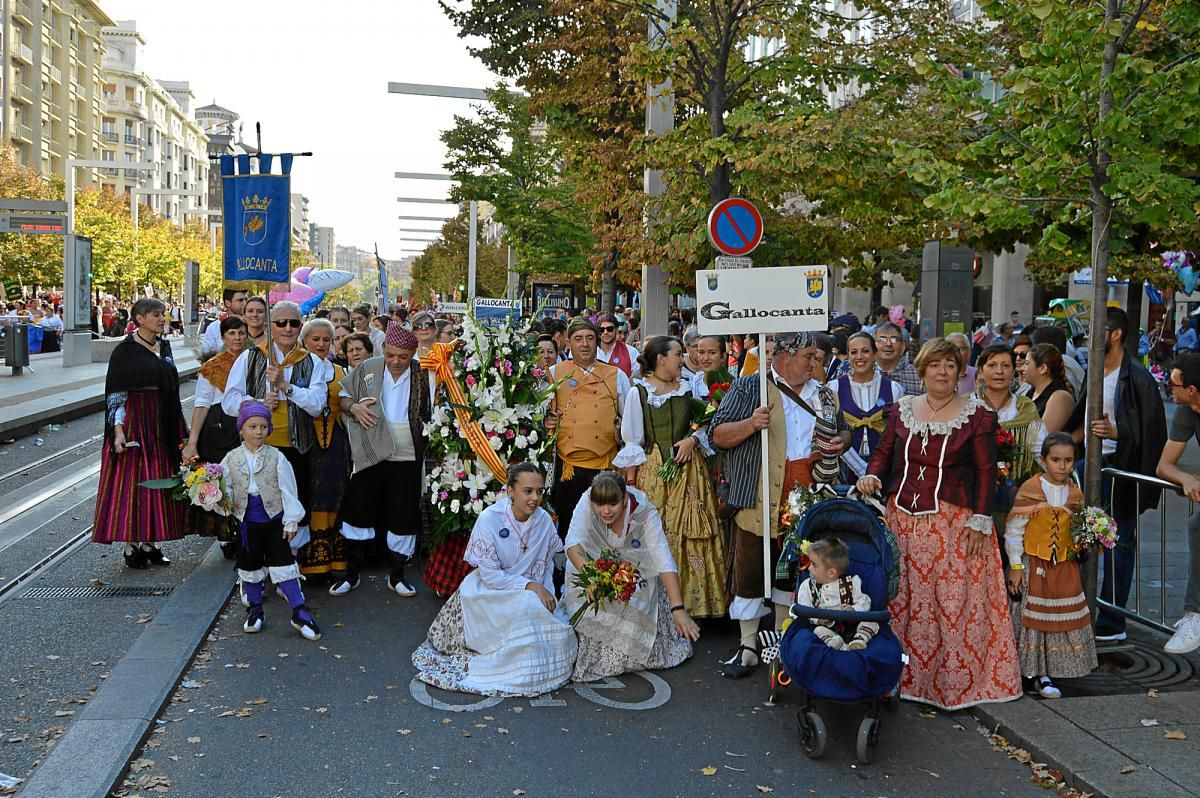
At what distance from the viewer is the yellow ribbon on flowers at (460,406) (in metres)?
7.89

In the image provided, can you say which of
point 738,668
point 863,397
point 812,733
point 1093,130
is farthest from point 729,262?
point 812,733

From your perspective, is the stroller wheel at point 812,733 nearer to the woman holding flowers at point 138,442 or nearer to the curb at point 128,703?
the curb at point 128,703

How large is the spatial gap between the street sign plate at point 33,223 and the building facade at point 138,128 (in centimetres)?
7267

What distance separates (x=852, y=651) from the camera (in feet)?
17.3

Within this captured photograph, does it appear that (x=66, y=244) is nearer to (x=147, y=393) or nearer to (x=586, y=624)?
(x=147, y=393)

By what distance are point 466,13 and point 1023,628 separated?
1851cm

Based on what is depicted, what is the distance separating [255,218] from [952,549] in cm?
598

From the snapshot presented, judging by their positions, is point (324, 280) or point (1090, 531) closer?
point (1090, 531)

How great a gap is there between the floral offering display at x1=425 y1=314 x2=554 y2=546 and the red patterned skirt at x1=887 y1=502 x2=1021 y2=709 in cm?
285

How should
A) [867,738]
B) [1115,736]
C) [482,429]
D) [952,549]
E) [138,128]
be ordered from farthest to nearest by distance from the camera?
[138,128] < [482,429] < [952,549] < [1115,736] < [867,738]

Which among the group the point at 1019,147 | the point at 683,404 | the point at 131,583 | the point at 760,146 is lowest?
the point at 131,583

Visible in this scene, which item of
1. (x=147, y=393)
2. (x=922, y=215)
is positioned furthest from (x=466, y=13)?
(x=147, y=393)

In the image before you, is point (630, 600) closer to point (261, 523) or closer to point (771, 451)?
point (771, 451)

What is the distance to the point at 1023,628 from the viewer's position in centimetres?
623
